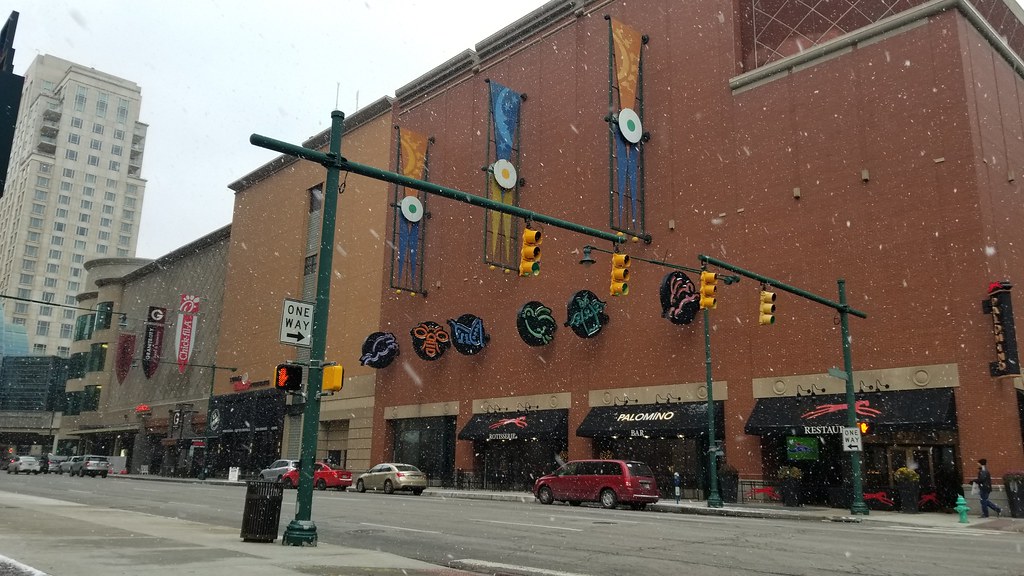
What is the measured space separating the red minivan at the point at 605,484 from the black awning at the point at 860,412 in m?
4.39

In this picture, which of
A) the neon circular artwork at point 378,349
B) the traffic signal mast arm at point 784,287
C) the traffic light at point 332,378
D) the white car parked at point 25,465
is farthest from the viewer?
the white car parked at point 25,465

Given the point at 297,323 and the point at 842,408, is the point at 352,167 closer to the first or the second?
the point at 297,323

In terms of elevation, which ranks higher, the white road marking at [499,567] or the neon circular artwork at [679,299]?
the neon circular artwork at [679,299]

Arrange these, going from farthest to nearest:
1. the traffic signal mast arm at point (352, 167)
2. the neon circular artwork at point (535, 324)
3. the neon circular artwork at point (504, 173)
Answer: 1. the neon circular artwork at point (504, 173)
2. the neon circular artwork at point (535, 324)
3. the traffic signal mast arm at point (352, 167)

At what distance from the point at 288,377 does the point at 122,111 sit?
518ft

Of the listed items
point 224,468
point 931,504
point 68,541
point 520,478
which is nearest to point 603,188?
point 520,478

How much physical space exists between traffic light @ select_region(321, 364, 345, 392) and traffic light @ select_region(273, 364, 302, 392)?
0.42m

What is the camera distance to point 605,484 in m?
25.5

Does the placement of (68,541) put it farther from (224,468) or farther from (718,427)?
(224,468)

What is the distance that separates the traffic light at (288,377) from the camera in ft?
41.7

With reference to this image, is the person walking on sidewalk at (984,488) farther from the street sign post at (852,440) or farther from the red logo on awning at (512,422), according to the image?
the red logo on awning at (512,422)

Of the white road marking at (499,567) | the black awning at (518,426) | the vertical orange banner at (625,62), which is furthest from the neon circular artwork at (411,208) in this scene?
the white road marking at (499,567)

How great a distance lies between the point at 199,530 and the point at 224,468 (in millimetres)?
45957

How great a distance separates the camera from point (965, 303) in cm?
2358
